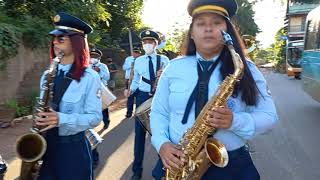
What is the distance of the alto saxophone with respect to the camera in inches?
101

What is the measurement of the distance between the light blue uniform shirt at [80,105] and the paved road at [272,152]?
2.46 metres

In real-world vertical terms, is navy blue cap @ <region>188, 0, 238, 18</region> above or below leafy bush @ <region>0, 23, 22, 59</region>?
above

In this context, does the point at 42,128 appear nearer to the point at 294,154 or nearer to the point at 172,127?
the point at 172,127

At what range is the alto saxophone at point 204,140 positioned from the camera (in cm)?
256

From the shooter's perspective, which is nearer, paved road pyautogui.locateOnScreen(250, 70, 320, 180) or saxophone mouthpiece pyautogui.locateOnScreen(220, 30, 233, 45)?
saxophone mouthpiece pyautogui.locateOnScreen(220, 30, 233, 45)

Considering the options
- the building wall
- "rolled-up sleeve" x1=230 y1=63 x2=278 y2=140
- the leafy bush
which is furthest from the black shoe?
the building wall

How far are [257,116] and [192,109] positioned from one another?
37 centimetres

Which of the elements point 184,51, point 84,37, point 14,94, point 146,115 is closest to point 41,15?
point 14,94

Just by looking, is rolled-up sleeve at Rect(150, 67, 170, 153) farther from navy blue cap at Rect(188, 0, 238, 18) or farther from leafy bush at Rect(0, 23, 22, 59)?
leafy bush at Rect(0, 23, 22, 59)

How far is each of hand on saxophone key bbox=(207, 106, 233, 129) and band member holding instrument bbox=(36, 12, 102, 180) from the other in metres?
1.31

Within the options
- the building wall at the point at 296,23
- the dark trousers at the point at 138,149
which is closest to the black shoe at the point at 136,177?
the dark trousers at the point at 138,149

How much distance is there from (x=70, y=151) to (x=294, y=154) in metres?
5.27

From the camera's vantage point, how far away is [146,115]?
5.34m

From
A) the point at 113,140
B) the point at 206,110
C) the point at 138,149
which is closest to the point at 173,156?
the point at 206,110
